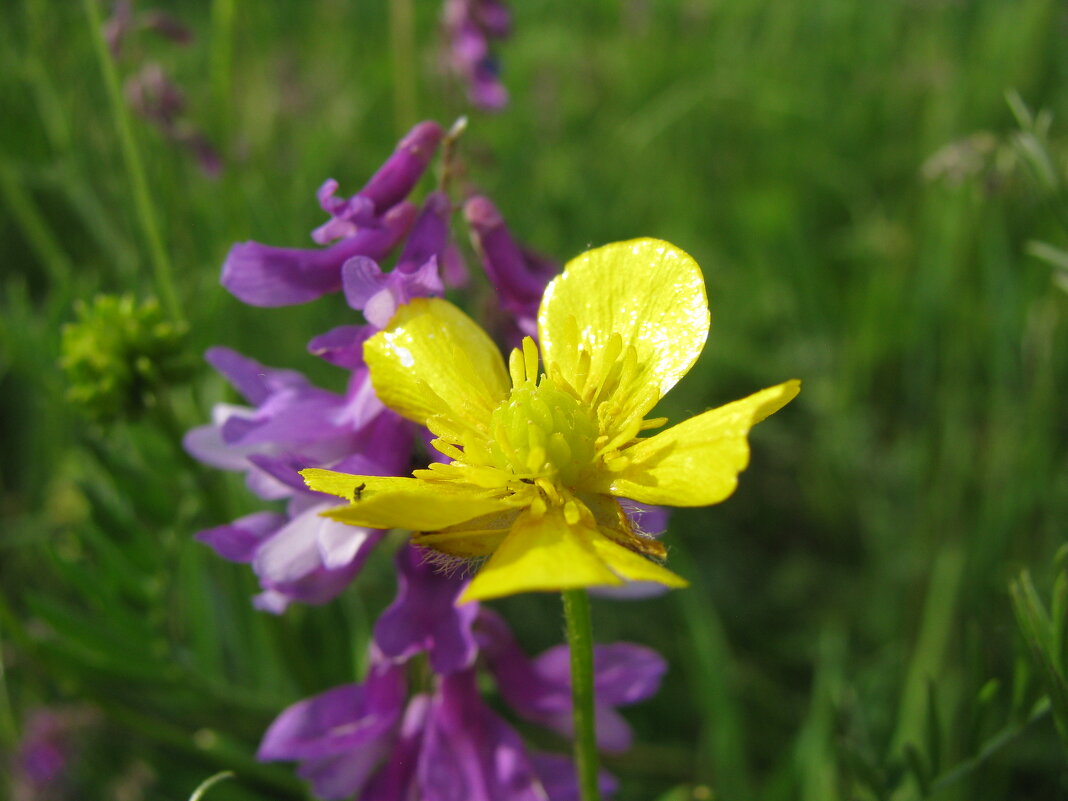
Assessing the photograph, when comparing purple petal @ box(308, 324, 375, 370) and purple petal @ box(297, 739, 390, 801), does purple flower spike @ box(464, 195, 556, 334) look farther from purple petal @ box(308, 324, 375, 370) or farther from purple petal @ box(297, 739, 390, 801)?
purple petal @ box(297, 739, 390, 801)

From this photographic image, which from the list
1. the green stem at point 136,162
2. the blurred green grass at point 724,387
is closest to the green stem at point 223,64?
the blurred green grass at point 724,387

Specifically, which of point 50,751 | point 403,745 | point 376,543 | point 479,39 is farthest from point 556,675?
point 479,39

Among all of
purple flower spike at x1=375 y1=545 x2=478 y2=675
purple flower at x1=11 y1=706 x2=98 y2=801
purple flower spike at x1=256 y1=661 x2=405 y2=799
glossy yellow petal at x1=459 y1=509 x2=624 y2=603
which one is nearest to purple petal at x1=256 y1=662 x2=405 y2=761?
purple flower spike at x1=256 y1=661 x2=405 y2=799

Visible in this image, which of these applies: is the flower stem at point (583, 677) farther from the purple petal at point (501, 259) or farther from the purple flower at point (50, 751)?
the purple flower at point (50, 751)

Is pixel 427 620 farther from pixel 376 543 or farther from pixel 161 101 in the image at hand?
pixel 161 101

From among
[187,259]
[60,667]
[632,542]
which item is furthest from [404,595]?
[187,259]

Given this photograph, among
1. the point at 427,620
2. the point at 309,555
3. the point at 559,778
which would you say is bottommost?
the point at 559,778
